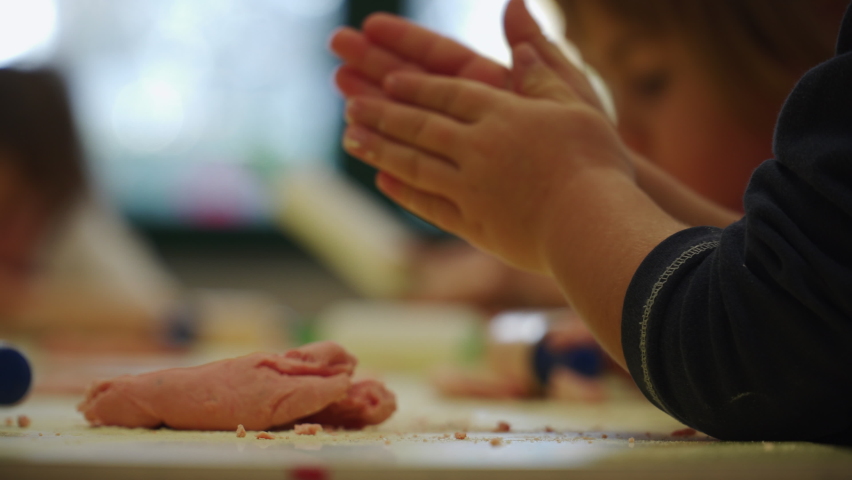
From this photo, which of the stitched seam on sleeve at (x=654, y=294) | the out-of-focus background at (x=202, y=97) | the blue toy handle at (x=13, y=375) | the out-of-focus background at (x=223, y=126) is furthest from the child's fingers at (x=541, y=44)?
the out-of-focus background at (x=202, y=97)

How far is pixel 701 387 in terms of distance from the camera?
0.39 m

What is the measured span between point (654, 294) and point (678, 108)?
794mm

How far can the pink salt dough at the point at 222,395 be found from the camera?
48cm

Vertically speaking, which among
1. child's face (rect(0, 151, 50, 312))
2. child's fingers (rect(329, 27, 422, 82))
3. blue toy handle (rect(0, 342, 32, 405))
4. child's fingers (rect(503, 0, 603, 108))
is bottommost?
blue toy handle (rect(0, 342, 32, 405))

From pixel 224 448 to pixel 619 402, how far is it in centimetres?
65

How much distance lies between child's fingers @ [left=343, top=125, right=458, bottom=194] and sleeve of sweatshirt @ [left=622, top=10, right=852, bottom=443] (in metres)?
0.25

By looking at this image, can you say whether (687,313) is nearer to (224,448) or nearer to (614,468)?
(614,468)

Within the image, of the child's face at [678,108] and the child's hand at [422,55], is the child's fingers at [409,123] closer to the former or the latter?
the child's hand at [422,55]

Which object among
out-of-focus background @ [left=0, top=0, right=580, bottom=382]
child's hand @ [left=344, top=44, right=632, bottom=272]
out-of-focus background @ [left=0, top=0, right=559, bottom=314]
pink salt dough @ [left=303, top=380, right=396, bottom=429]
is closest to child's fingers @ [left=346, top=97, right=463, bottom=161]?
child's hand @ [left=344, top=44, right=632, bottom=272]

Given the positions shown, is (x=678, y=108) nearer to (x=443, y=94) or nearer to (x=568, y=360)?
(x=568, y=360)

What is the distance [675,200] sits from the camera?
0.63 m

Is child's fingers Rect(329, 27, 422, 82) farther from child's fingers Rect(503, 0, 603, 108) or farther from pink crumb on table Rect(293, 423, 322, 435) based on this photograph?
pink crumb on table Rect(293, 423, 322, 435)

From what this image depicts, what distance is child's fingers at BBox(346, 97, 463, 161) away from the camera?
0.62 meters

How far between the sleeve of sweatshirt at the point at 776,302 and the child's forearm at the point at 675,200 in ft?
0.67
